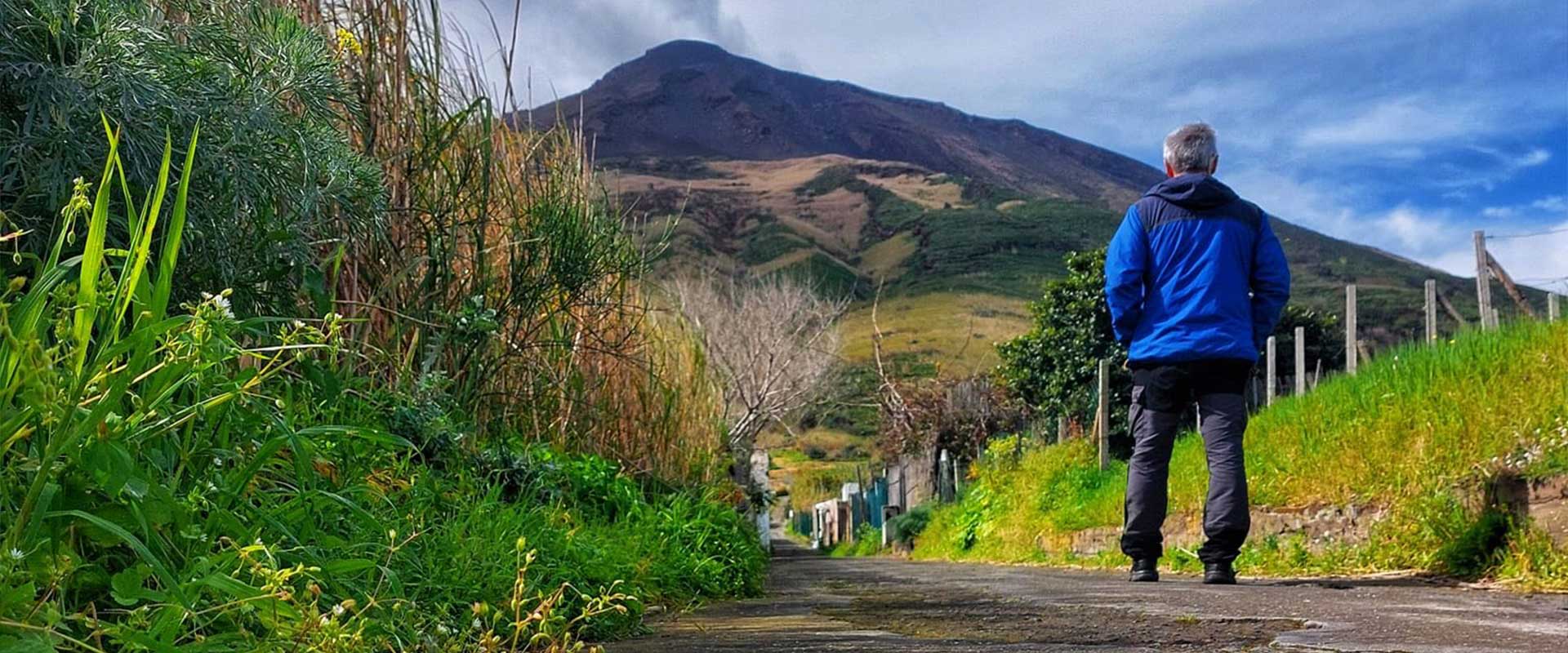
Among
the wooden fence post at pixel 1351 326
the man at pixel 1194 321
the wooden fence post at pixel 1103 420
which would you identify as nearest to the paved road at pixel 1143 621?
the man at pixel 1194 321

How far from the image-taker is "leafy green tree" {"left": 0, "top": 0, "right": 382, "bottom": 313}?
208 cm

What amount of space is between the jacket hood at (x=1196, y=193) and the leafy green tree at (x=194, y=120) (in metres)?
3.38

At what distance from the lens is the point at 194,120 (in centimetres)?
228

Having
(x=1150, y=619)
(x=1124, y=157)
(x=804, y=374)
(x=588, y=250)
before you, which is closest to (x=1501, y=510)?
(x=1150, y=619)

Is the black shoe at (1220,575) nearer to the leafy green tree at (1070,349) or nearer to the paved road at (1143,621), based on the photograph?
the paved road at (1143,621)

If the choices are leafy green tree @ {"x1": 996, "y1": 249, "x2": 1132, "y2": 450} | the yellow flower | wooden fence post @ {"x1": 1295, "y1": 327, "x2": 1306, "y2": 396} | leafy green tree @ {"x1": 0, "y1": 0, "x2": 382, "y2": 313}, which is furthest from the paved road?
leafy green tree @ {"x1": 996, "y1": 249, "x2": 1132, "y2": 450}

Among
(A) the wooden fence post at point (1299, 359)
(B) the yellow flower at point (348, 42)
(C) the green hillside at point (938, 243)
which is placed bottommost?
(A) the wooden fence post at point (1299, 359)

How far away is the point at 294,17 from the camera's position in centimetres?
310

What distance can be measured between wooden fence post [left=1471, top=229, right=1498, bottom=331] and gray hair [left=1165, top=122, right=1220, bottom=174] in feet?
19.6

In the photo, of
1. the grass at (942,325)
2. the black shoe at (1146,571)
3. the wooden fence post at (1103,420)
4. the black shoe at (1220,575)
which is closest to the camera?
the black shoe at (1220,575)

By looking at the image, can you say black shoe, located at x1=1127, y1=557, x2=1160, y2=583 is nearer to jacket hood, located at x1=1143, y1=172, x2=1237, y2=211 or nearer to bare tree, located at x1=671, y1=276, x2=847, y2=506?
jacket hood, located at x1=1143, y1=172, x2=1237, y2=211

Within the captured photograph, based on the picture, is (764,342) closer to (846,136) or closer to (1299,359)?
(1299,359)

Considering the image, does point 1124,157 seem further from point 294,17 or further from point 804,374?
point 294,17

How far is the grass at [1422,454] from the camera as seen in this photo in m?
4.53
